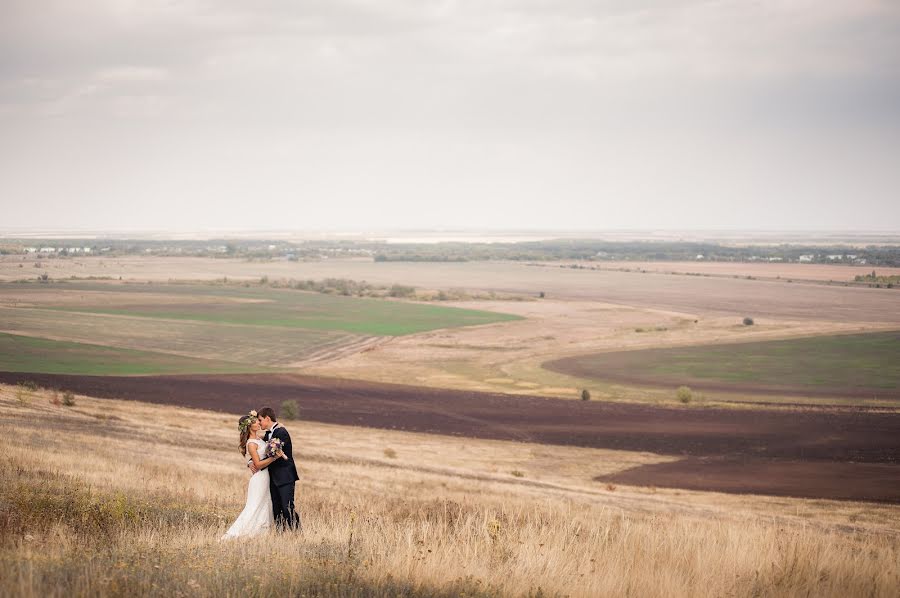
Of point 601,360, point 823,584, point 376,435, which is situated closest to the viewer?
point 823,584

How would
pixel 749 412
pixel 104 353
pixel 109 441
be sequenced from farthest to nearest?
1. pixel 104 353
2. pixel 749 412
3. pixel 109 441

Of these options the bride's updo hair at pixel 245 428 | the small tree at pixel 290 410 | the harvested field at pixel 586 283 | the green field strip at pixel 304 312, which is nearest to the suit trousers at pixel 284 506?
the bride's updo hair at pixel 245 428

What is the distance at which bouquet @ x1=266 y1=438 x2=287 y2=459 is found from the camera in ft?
33.0

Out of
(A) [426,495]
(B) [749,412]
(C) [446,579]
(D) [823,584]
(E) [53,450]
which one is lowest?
(B) [749,412]

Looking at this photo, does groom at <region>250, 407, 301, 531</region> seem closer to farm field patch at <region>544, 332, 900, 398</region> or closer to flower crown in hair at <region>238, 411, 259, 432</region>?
flower crown in hair at <region>238, 411, 259, 432</region>

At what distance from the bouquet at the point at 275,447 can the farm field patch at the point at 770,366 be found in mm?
51673

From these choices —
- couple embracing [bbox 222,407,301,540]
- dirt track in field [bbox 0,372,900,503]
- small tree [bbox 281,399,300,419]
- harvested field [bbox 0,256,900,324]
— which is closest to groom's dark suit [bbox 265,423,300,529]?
couple embracing [bbox 222,407,301,540]

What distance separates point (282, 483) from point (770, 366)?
61820 mm

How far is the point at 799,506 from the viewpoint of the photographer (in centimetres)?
2739

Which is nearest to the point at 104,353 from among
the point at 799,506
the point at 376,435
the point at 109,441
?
the point at 376,435

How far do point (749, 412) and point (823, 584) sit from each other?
43320mm

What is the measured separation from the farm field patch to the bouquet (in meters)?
51.7

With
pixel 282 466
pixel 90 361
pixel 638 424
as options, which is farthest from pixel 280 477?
pixel 90 361

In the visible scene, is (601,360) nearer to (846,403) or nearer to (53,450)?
(846,403)
